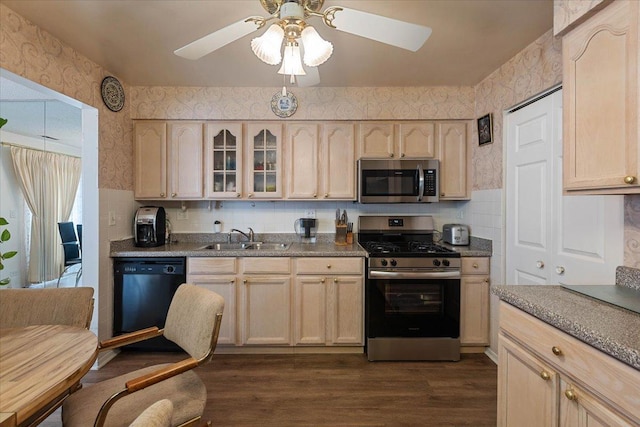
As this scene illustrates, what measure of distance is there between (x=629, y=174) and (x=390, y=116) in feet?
6.51

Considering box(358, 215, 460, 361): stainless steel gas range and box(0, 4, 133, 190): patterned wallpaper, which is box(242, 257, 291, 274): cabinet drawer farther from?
box(0, 4, 133, 190): patterned wallpaper

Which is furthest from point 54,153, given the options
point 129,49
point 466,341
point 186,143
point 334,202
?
point 466,341

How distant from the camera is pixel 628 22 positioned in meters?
1.12

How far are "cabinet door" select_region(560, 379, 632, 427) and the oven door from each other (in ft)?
4.77

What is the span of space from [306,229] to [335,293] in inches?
31.6

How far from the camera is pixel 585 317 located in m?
1.03

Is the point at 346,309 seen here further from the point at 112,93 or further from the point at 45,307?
the point at 112,93

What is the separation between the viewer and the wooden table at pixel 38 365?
81 centimetres

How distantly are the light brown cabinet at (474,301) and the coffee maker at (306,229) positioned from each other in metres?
1.46

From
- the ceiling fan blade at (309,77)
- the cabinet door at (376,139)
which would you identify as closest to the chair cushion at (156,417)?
the ceiling fan blade at (309,77)

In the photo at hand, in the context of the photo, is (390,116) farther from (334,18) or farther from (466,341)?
(466,341)

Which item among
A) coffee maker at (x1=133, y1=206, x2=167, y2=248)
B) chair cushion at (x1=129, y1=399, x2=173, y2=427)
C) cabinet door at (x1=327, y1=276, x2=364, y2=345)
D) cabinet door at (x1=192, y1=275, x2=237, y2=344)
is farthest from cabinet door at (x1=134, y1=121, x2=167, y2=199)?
chair cushion at (x1=129, y1=399, x2=173, y2=427)

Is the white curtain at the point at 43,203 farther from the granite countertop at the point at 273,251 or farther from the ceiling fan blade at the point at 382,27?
the ceiling fan blade at the point at 382,27

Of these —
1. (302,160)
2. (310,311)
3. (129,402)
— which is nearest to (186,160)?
(302,160)
